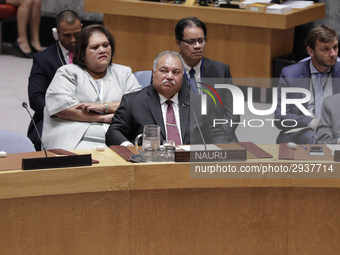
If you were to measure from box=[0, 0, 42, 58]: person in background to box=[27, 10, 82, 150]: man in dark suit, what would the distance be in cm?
439

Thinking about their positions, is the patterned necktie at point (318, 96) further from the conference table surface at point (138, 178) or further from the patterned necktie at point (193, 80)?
the conference table surface at point (138, 178)

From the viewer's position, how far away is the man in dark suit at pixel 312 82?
4.61 metres

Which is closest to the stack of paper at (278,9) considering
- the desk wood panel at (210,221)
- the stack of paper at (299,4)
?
the stack of paper at (299,4)

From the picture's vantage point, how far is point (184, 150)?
10.7 ft

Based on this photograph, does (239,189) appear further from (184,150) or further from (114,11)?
(114,11)

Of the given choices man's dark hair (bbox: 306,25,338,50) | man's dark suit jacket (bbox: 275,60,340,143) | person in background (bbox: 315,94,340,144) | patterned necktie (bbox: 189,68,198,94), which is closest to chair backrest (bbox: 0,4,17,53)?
patterned necktie (bbox: 189,68,198,94)

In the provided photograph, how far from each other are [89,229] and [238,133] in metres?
3.03

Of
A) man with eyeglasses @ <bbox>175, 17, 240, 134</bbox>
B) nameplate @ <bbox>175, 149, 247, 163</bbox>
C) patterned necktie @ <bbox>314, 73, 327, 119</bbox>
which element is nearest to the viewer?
nameplate @ <bbox>175, 149, 247, 163</bbox>

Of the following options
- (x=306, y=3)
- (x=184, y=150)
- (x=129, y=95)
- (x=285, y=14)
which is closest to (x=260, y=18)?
(x=285, y=14)

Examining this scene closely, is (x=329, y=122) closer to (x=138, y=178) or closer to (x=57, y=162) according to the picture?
(x=138, y=178)

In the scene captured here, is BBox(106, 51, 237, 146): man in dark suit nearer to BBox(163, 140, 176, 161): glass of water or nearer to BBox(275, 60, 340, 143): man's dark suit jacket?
BBox(163, 140, 176, 161): glass of water

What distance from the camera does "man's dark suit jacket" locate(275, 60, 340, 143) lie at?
4.65m

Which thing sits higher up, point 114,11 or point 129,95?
point 114,11

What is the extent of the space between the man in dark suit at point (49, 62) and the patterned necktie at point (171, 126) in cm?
120
